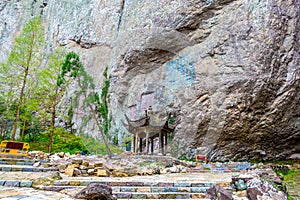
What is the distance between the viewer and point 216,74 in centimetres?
1370

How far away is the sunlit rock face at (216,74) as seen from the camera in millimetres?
12789

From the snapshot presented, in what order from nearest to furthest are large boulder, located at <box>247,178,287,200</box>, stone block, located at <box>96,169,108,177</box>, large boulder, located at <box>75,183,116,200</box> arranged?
large boulder, located at <box>75,183,116,200</box>, large boulder, located at <box>247,178,287,200</box>, stone block, located at <box>96,169,108,177</box>

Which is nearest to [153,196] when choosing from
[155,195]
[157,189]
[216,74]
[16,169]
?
[155,195]

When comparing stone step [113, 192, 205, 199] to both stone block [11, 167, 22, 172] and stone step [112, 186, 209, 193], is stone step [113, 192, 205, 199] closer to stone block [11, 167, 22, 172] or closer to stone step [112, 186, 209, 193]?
stone step [112, 186, 209, 193]

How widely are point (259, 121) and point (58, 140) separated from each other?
426 inches

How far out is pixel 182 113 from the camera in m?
14.3

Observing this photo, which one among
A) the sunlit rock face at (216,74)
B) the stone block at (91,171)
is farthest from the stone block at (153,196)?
the sunlit rock face at (216,74)

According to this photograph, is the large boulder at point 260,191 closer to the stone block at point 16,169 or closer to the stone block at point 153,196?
the stone block at point 153,196

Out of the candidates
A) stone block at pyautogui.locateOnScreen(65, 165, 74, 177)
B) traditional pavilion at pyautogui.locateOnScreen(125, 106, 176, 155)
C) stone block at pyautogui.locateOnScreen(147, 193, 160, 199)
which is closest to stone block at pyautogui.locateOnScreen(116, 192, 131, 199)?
stone block at pyautogui.locateOnScreen(147, 193, 160, 199)

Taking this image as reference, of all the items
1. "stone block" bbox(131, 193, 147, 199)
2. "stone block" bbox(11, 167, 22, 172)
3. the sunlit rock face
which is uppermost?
the sunlit rock face

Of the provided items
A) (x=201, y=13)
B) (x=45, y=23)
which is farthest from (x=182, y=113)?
(x=45, y=23)

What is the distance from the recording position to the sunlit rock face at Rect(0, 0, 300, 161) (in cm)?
1279

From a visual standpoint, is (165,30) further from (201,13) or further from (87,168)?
(87,168)

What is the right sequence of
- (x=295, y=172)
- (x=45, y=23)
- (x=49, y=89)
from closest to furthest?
(x=295, y=172), (x=49, y=89), (x=45, y=23)
